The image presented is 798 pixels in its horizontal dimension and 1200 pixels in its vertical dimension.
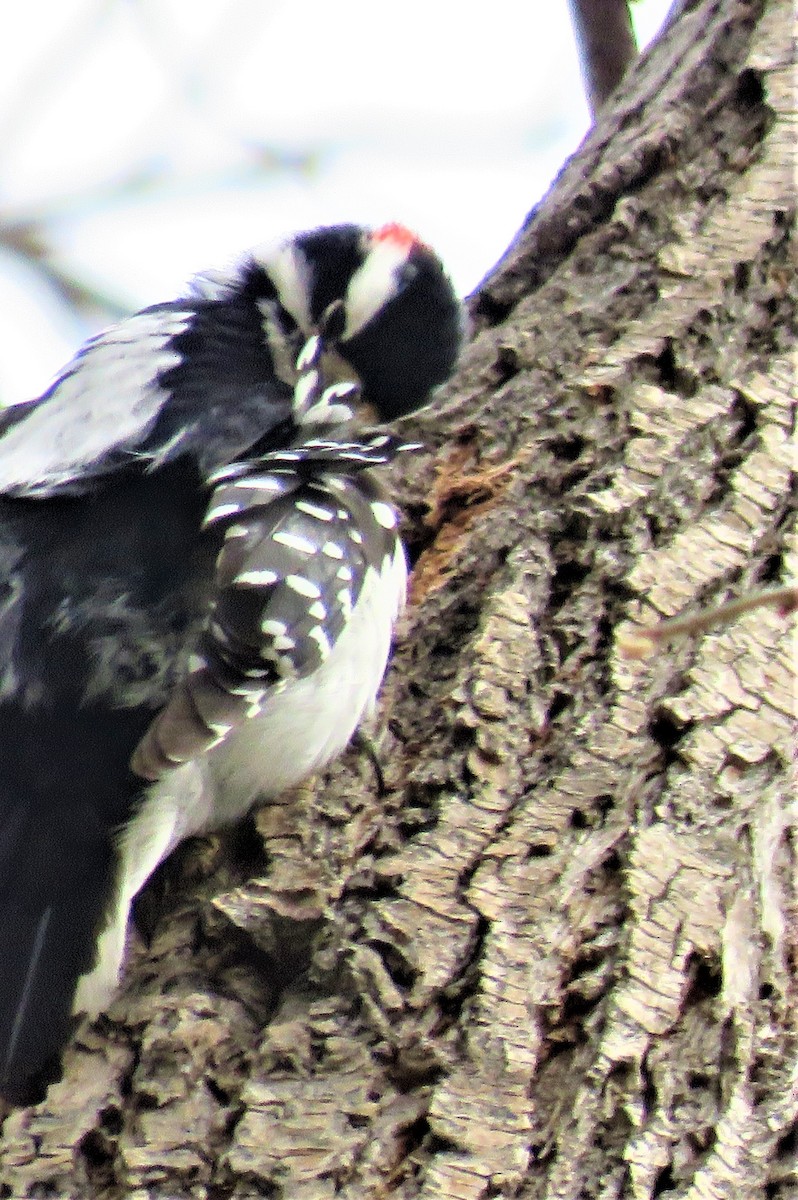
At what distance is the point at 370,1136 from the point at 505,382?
3.67 feet

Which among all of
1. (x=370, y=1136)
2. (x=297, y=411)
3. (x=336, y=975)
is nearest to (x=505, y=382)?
(x=297, y=411)

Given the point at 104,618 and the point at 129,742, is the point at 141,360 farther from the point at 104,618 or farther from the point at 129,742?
the point at 129,742

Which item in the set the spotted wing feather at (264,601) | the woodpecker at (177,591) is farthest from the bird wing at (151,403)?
the spotted wing feather at (264,601)

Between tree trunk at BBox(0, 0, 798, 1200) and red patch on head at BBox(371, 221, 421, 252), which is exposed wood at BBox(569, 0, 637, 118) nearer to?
tree trunk at BBox(0, 0, 798, 1200)

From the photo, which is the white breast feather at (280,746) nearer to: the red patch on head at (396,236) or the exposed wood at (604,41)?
the red patch on head at (396,236)

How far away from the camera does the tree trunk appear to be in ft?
4.13

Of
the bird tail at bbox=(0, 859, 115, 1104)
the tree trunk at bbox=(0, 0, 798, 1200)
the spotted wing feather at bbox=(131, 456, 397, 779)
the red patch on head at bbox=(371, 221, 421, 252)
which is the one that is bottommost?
the tree trunk at bbox=(0, 0, 798, 1200)

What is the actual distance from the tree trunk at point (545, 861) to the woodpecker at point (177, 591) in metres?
0.07

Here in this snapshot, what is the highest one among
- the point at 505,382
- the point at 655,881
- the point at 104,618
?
the point at 104,618

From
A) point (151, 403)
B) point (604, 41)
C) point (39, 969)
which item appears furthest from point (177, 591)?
point (604, 41)

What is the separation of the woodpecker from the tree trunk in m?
0.07

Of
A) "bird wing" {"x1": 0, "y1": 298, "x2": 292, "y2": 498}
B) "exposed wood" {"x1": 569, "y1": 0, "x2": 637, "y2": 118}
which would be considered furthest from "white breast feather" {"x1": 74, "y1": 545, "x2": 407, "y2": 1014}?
"exposed wood" {"x1": 569, "y1": 0, "x2": 637, "y2": 118}

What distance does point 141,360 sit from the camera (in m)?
1.87

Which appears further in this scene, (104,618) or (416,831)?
(104,618)
